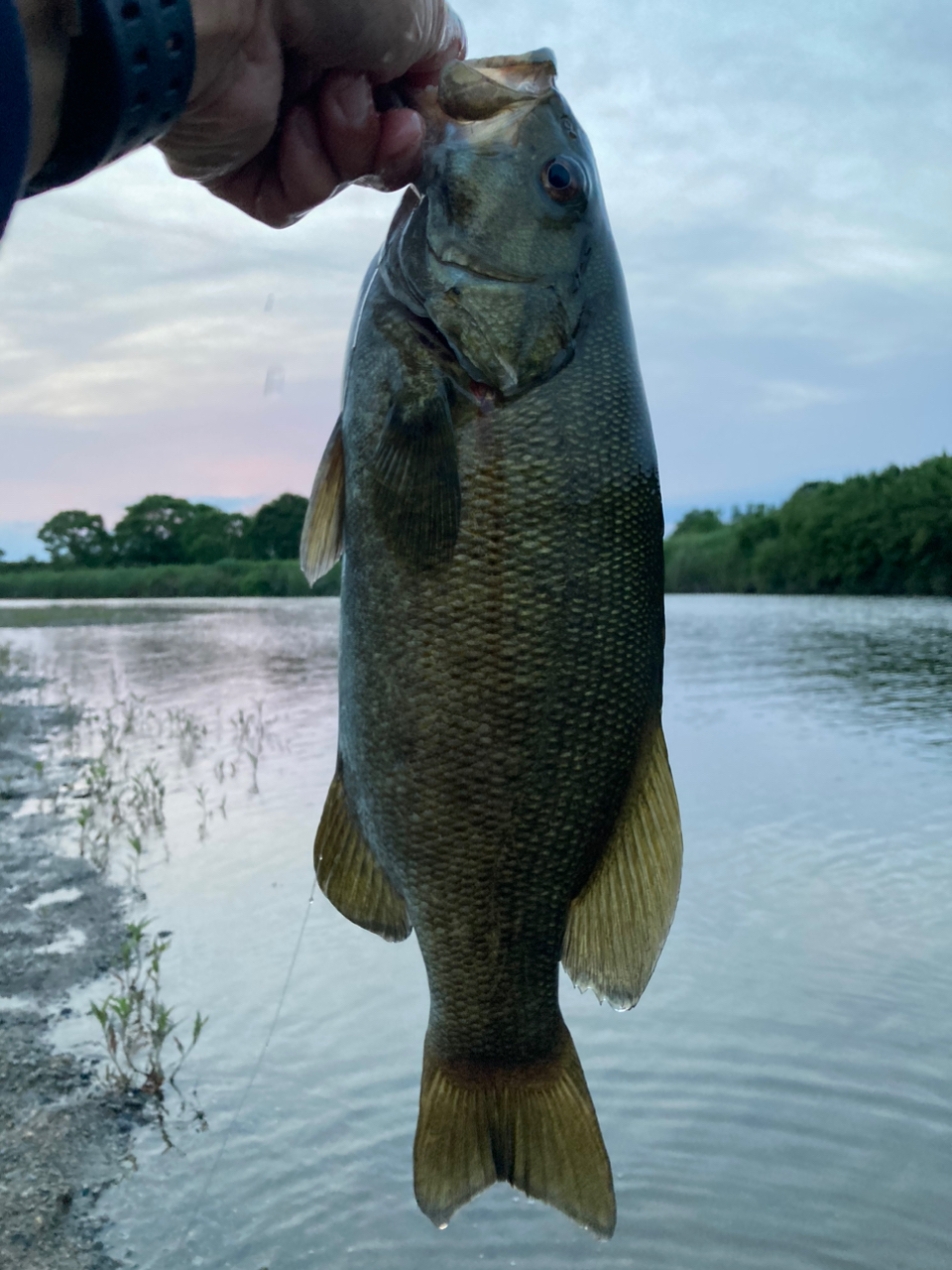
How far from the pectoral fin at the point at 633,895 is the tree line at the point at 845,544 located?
51.2 m

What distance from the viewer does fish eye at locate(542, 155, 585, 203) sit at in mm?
2115

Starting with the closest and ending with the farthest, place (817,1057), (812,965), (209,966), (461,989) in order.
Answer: (461,989) → (817,1057) → (209,966) → (812,965)

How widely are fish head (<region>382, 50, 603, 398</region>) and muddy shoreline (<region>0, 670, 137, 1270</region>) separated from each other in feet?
12.3

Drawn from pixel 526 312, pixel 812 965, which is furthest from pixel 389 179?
pixel 812 965

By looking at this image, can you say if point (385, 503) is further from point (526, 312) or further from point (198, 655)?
point (198, 655)

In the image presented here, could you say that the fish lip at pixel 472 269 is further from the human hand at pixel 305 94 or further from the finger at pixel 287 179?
the finger at pixel 287 179

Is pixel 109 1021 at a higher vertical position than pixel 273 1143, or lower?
higher

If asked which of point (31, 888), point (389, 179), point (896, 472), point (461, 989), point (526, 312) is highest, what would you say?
point (896, 472)

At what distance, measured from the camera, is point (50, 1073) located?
5.24m

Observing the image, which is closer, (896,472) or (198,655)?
(198,655)

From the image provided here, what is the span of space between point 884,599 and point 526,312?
162 feet

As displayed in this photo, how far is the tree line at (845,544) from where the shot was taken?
164ft

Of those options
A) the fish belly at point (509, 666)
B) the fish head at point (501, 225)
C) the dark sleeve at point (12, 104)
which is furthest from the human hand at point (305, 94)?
the dark sleeve at point (12, 104)

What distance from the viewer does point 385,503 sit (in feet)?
6.43
